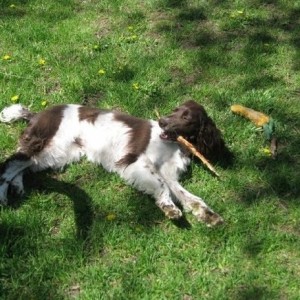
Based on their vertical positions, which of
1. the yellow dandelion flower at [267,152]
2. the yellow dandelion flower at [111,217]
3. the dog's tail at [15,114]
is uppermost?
the dog's tail at [15,114]

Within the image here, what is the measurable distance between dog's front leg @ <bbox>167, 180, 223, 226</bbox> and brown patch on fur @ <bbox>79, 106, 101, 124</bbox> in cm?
98

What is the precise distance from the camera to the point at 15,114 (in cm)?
532

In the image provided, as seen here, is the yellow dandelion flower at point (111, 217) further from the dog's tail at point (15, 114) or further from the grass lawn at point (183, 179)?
the dog's tail at point (15, 114)

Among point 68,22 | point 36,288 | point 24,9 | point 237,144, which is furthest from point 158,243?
point 24,9

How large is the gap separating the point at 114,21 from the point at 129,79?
1477 millimetres

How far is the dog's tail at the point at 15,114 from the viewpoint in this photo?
5.33 metres

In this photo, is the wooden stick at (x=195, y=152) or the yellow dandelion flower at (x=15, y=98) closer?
the wooden stick at (x=195, y=152)

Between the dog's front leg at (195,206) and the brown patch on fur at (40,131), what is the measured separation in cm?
118

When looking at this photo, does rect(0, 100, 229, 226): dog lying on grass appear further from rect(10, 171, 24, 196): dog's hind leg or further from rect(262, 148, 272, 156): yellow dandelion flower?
rect(262, 148, 272, 156): yellow dandelion flower

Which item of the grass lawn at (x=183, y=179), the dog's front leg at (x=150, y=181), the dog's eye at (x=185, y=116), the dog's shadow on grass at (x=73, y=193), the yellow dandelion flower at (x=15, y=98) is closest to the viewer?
the grass lawn at (x=183, y=179)

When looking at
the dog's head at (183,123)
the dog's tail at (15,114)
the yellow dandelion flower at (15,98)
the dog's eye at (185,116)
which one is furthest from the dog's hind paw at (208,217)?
the yellow dandelion flower at (15,98)

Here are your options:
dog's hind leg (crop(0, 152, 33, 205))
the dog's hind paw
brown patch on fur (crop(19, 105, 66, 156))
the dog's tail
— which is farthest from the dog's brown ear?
the dog's tail

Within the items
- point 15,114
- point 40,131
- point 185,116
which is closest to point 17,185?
point 40,131

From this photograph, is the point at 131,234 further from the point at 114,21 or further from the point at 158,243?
the point at 114,21
